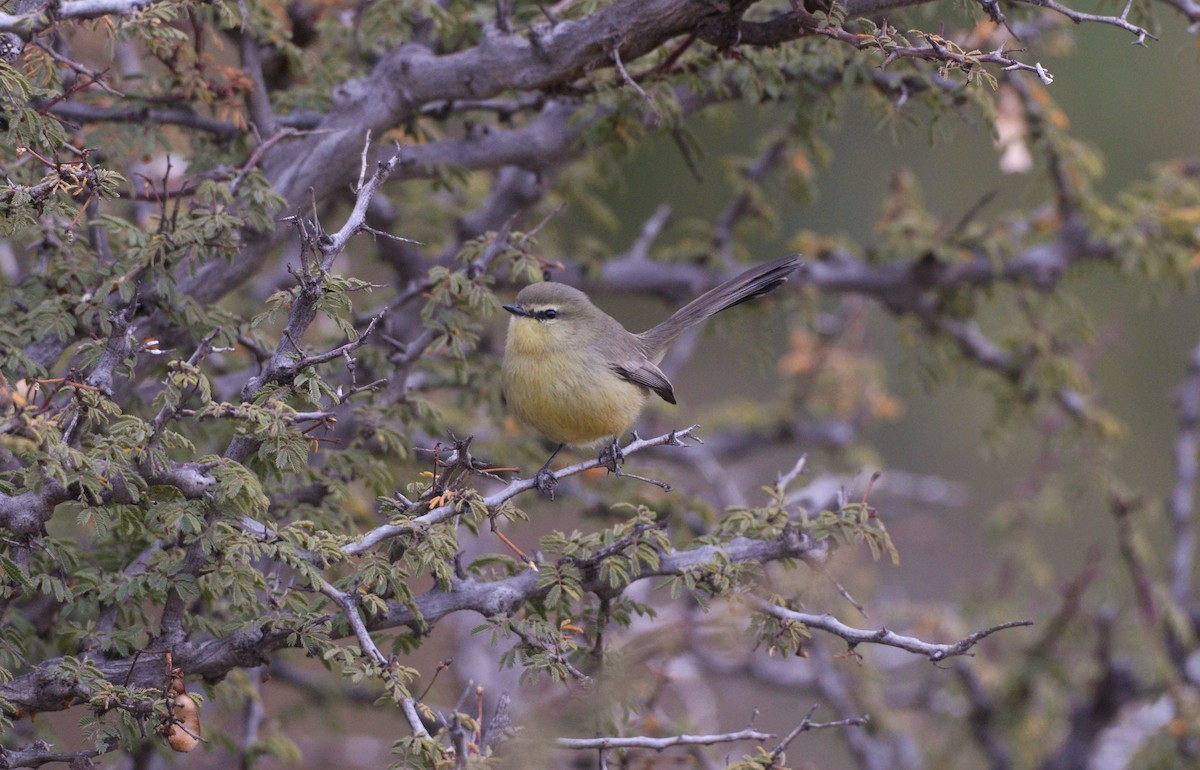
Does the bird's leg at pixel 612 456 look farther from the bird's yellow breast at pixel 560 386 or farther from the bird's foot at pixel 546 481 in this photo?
the bird's foot at pixel 546 481

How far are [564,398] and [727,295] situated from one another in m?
1.00

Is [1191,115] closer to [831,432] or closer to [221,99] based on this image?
[831,432]

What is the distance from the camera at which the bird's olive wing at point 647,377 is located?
449cm

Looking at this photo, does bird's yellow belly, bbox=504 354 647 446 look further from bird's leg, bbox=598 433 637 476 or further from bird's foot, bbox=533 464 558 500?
bird's foot, bbox=533 464 558 500

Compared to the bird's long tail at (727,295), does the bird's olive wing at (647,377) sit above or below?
below

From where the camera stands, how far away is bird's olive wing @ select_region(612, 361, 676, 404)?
4492 millimetres

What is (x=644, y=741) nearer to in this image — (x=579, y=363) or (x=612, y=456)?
(x=612, y=456)

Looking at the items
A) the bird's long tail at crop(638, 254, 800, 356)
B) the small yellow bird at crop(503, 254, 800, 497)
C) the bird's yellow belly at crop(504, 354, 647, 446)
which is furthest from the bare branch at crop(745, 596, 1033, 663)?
the bird's long tail at crop(638, 254, 800, 356)

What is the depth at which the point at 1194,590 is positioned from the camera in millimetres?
5754

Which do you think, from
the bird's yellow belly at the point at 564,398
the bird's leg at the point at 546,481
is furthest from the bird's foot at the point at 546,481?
the bird's yellow belly at the point at 564,398

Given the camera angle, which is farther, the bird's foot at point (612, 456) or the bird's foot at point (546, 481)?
the bird's foot at point (612, 456)

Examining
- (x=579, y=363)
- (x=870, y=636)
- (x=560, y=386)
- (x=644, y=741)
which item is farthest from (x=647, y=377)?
(x=644, y=741)

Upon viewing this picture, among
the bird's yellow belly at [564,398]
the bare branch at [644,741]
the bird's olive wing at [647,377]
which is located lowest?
the bird's olive wing at [647,377]

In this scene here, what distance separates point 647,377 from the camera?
4.55 m
